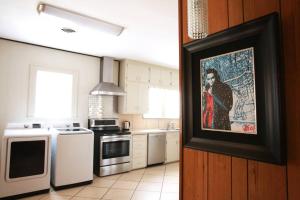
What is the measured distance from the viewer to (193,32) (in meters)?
0.93

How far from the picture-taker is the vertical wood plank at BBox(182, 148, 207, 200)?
1193 mm

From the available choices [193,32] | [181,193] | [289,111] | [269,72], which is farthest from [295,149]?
[181,193]

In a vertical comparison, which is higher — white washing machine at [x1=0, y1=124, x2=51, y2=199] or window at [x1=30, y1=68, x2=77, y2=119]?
window at [x1=30, y1=68, x2=77, y2=119]

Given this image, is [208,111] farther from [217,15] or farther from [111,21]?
[111,21]

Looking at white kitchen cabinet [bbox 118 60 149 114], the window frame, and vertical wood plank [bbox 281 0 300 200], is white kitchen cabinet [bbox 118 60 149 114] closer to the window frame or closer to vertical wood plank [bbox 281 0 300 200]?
the window frame

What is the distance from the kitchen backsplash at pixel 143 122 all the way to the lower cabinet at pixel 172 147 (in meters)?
0.59

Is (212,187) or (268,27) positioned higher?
(268,27)

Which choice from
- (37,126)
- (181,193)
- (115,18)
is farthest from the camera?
(37,126)

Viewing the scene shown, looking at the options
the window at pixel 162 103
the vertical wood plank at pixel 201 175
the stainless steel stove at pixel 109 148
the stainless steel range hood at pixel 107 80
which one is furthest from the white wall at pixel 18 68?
the vertical wood plank at pixel 201 175

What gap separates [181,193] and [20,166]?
108 inches

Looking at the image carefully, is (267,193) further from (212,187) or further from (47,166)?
(47,166)

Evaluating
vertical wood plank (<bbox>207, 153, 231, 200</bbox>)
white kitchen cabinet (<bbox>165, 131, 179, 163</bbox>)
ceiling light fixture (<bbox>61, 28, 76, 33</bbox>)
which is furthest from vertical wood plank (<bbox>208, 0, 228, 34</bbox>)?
white kitchen cabinet (<bbox>165, 131, 179, 163</bbox>)

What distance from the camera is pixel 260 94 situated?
2.97ft

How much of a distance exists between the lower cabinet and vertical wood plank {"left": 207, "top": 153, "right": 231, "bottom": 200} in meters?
4.01
